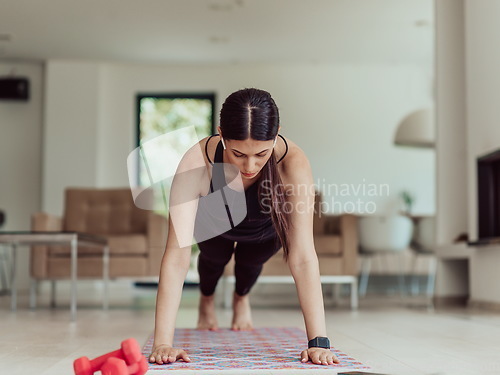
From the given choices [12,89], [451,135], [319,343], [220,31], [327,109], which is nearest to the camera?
[319,343]

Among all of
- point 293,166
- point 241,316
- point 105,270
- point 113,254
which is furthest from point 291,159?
point 113,254

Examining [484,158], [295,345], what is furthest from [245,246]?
[484,158]

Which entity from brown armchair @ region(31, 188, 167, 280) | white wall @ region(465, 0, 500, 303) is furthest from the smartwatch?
brown armchair @ region(31, 188, 167, 280)

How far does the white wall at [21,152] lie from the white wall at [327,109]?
78 cm

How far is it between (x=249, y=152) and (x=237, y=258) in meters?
1.13

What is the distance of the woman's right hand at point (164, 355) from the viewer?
188 centimetres

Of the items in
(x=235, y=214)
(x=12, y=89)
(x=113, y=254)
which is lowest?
(x=113, y=254)

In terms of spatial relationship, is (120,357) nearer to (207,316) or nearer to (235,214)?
(235,214)

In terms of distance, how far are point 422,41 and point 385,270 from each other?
8.44 feet

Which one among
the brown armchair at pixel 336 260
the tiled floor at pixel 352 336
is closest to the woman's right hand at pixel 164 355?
the tiled floor at pixel 352 336

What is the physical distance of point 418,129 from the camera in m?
6.48

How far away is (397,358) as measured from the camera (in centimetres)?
215

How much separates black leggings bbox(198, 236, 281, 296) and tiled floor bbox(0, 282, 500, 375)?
36cm

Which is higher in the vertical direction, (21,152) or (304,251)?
(21,152)
